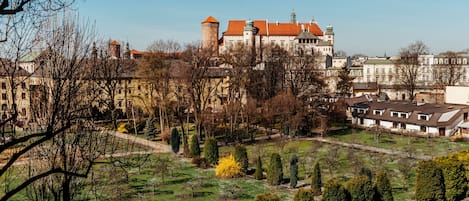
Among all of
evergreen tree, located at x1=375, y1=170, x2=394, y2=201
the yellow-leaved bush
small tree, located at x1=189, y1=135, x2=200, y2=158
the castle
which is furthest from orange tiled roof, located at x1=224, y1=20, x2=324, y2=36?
evergreen tree, located at x1=375, y1=170, x2=394, y2=201

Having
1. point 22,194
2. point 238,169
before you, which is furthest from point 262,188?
point 22,194

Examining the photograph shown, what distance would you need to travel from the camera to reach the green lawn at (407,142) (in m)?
26.4

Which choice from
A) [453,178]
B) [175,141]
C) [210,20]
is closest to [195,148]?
[175,141]

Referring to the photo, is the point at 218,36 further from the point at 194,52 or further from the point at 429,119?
the point at 429,119

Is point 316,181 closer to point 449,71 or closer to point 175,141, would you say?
point 175,141

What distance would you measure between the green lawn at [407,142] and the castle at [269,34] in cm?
4319

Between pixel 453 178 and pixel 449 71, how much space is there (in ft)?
143

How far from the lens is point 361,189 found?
47.0 feet

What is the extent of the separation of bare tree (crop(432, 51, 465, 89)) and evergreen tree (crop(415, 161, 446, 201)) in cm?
4022

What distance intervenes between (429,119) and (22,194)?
85.2 ft

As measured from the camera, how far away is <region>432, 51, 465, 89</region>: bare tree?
177ft

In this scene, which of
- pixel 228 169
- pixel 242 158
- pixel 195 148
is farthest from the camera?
pixel 195 148

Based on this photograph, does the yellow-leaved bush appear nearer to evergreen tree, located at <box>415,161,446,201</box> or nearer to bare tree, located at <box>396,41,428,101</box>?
evergreen tree, located at <box>415,161,446,201</box>

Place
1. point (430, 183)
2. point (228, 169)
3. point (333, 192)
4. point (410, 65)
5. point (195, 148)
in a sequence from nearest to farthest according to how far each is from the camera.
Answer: point (333, 192), point (430, 183), point (228, 169), point (195, 148), point (410, 65)
